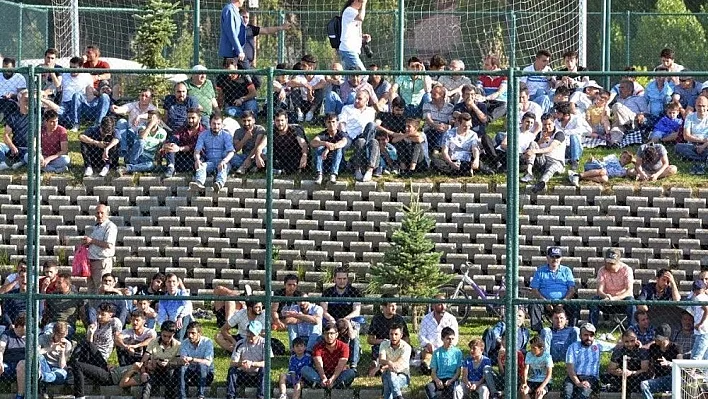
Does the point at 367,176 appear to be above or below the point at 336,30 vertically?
below

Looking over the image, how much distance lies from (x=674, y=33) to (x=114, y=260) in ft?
50.8

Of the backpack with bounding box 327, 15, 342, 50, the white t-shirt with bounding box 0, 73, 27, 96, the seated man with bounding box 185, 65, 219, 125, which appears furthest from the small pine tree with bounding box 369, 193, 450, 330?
the white t-shirt with bounding box 0, 73, 27, 96

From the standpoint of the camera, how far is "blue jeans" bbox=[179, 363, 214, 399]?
1620 centimetres

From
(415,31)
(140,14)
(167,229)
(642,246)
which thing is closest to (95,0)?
(140,14)

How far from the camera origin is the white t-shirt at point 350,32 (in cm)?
2188

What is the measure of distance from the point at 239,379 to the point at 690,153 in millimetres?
6063

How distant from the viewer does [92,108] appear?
808 inches

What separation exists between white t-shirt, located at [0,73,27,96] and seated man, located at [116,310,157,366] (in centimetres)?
432

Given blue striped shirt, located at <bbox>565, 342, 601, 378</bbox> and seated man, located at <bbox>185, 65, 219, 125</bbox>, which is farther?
seated man, located at <bbox>185, 65, 219, 125</bbox>

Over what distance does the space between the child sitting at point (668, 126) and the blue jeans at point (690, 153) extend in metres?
0.24

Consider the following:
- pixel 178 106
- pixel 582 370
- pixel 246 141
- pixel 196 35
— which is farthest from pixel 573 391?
pixel 196 35

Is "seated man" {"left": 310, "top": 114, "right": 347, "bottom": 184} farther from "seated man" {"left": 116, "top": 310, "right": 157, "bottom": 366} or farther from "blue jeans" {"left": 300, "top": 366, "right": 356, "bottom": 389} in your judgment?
"blue jeans" {"left": 300, "top": 366, "right": 356, "bottom": 389}

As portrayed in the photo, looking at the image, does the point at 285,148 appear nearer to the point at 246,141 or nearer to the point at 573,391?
the point at 246,141

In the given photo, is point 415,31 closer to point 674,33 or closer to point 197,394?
point 674,33
